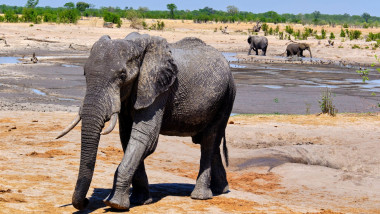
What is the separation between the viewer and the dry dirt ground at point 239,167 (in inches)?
267

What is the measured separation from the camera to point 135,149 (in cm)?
614

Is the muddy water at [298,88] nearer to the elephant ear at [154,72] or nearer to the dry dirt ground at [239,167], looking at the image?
the dry dirt ground at [239,167]

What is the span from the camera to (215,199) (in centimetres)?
732

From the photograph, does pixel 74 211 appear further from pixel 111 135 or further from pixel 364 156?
pixel 364 156

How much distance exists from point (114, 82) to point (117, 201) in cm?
113

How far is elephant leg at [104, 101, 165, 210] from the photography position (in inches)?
239

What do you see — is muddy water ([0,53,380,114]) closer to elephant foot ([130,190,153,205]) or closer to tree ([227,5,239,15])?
elephant foot ([130,190,153,205])

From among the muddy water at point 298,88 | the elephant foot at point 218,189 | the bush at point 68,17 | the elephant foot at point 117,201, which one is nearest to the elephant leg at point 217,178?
the elephant foot at point 218,189

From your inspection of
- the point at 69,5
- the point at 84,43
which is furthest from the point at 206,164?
the point at 69,5

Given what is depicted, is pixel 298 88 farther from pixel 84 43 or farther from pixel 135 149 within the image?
pixel 84 43

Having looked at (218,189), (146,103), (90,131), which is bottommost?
(218,189)

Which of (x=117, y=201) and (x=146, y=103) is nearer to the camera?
(x=117, y=201)

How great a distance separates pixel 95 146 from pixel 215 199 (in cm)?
217

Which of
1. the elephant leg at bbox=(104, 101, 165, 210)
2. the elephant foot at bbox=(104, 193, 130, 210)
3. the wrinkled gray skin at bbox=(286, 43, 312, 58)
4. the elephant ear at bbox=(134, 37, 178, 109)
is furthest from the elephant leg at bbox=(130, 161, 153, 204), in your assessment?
the wrinkled gray skin at bbox=(286, 43, 312, 58)
